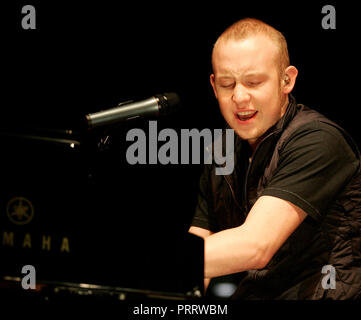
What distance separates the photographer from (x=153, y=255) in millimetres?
1164

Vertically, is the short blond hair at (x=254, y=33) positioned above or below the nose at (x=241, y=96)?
above

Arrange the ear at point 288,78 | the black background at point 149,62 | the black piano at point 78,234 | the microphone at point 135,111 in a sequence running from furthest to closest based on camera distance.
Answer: the black background at point 149,62 < the ear at point 288,78 < the microphone at point 135,111 < the black piano at point 78,234

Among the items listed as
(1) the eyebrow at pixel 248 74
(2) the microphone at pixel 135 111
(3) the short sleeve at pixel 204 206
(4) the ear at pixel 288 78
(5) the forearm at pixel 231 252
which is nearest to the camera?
(2) the microphone at pixel 135 111

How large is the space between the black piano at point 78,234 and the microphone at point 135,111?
13cm

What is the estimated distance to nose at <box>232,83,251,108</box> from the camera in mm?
1836

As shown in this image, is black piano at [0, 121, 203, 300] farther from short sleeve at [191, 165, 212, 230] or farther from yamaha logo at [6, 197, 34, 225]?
short sleeve at [191, 165, 212, 230]

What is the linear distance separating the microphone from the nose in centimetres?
40

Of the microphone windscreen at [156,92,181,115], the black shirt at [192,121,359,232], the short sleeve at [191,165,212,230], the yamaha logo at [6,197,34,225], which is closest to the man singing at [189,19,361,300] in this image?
the black shirt at [192,121,359,232]

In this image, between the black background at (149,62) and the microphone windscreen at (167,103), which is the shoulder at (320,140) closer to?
the microphone windscreen at (167,103)

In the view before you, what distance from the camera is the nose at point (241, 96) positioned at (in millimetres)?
1836

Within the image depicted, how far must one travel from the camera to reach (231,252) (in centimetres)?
150

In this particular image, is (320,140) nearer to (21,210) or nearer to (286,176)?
(286,176)

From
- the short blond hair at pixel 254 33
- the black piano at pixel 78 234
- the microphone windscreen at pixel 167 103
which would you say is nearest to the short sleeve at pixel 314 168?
the short blond hair at pixel 254 33

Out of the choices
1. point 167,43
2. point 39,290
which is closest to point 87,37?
point 167,43
